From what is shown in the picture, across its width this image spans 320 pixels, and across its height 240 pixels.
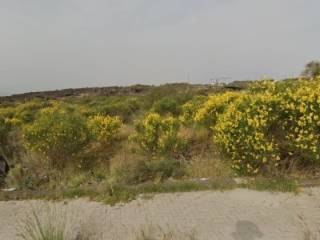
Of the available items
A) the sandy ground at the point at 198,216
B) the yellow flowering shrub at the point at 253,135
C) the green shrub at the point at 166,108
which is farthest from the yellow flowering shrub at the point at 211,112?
the green shrub at the point at 166,108

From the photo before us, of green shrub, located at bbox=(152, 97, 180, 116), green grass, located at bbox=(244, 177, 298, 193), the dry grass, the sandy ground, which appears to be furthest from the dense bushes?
green shrub, located at bbox=(152, 97, 180, 116)

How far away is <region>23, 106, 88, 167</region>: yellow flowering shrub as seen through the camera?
24.1ft

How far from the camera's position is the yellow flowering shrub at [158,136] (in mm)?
7395

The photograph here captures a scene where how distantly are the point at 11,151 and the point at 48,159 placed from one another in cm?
232

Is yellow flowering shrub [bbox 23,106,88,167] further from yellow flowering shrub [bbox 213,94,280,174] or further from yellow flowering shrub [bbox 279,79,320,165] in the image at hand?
yellow flowering shrub [bbox 279,79,320,165]

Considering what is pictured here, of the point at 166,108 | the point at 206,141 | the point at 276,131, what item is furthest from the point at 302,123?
the point at 166,108

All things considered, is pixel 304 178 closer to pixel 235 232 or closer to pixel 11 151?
pixel 235 232

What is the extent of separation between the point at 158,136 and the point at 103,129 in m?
1.51

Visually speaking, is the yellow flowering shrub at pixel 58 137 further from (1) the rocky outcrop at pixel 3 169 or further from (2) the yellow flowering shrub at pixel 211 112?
(2) the yellow flowering shrub at pixel 211 112

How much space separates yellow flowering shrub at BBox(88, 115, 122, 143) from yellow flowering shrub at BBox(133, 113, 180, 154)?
0.90 metres

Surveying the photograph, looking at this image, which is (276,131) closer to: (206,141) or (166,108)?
(206,141)

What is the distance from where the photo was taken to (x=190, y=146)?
26.1 feet

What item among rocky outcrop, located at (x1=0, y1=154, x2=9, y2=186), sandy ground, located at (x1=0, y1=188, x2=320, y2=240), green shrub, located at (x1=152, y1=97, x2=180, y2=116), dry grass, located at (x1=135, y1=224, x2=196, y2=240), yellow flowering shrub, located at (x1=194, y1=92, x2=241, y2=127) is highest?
yellow flowering shrub, located at (x1=194, y1=92, x2=241, y2=127)

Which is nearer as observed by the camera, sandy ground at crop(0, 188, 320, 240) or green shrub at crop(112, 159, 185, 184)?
sandy ground at crop(0, 188, 320, 240)
